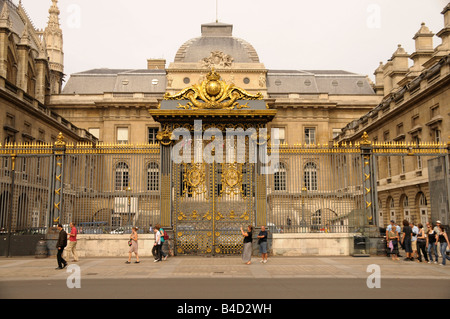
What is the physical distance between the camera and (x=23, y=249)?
1703 cm

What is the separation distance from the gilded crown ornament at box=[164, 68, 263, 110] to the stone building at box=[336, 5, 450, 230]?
30.0 feet

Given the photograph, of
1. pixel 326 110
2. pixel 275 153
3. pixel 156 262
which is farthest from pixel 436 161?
pixel 326 110

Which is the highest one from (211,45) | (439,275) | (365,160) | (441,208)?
(211,45)

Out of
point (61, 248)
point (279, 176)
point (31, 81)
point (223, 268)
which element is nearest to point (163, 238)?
point (223, 268)

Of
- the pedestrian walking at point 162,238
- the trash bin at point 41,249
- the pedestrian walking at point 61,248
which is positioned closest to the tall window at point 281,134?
the pedestrian walking at point 162,238

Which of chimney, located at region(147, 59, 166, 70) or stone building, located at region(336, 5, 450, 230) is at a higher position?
chimney, located at region(147, 59, 166, 70)

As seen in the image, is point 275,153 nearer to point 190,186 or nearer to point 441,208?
point 190,186

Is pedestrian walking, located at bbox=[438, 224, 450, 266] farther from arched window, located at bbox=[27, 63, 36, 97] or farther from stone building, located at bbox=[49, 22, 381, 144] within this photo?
arched window, located at bbox=[27, 63, 36, 97]

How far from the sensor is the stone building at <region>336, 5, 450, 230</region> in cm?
2653

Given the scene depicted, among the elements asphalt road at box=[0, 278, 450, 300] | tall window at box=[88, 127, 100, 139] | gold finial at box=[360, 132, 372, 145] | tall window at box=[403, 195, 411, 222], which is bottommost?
asphalt road at box=[0, 278, 450, 300]

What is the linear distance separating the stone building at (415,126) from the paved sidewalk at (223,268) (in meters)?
9.55

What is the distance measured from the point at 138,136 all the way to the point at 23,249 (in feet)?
105

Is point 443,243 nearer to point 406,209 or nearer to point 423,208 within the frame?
point 423,208

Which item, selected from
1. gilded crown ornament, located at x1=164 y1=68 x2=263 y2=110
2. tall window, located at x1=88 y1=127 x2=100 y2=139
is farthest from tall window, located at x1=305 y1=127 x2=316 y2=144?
gilded crown ornament, located at x1=164 y1=68 x2=263 y2=110
